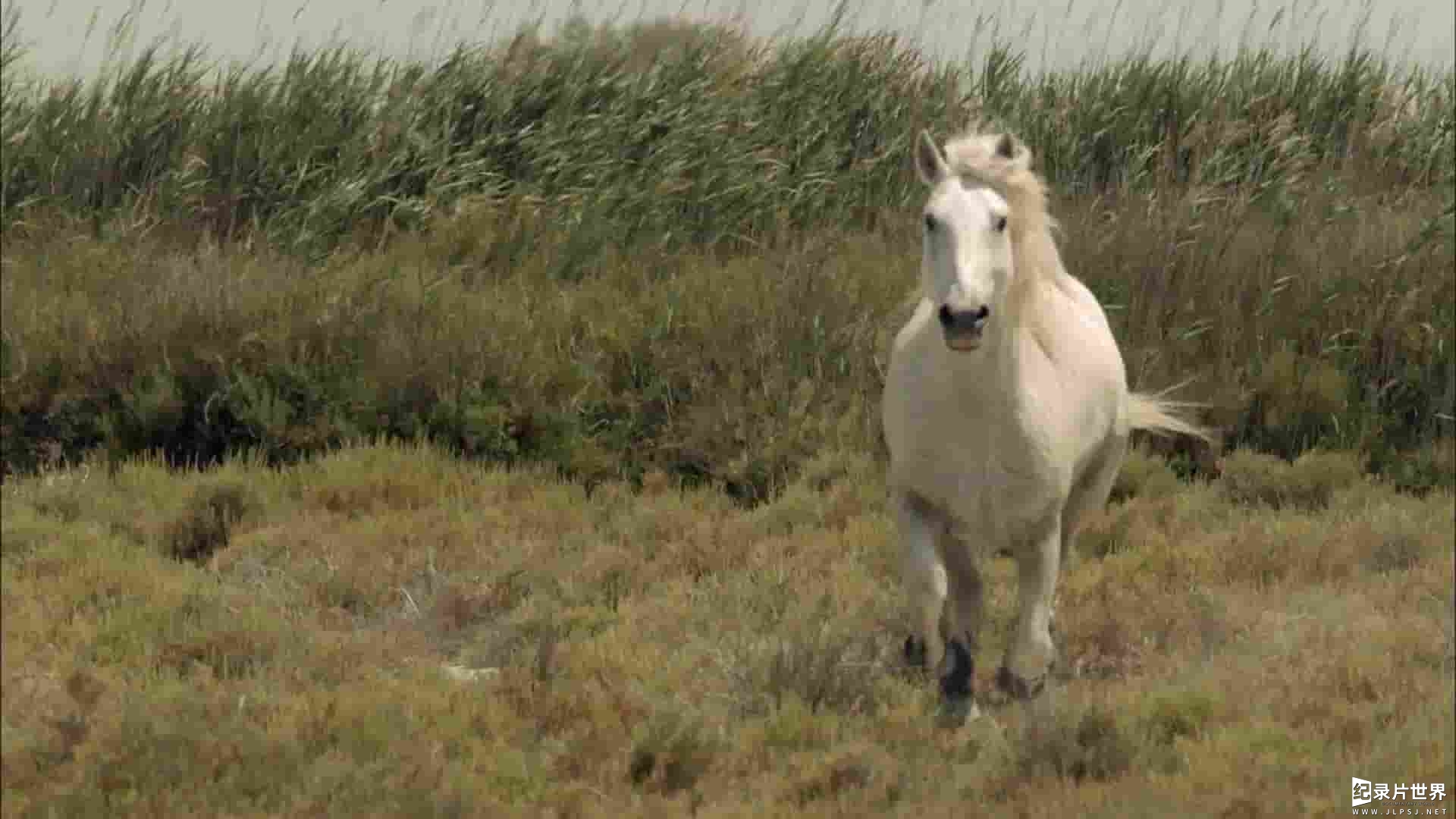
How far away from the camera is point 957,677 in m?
7.15

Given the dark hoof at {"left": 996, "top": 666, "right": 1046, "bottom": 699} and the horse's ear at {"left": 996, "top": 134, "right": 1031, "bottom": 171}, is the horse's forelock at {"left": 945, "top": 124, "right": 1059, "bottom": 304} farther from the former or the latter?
the dark hoof at {"left": 996, "top": 666, "right": 1046, "bottom": 699}

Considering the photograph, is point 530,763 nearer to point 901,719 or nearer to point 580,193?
point 901,719

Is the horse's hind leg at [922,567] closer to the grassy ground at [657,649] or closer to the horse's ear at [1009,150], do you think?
the grassy ground at [657,649]

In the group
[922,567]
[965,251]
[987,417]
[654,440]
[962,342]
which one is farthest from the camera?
[654,440]

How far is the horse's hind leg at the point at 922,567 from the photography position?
23.0ft

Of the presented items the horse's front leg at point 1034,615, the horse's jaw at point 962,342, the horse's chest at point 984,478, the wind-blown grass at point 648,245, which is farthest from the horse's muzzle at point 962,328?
the wind-blown grass at point 648,245

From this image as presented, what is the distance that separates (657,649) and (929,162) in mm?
2157

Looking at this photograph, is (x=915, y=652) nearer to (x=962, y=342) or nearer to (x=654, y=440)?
(x=962, y=342)

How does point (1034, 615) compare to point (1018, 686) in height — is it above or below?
above

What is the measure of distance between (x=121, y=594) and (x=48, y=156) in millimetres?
5674

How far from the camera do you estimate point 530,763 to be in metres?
6.84

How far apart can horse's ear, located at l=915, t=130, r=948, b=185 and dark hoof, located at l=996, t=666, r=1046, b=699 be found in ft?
5.31

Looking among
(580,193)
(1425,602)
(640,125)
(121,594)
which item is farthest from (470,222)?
(1425,602)

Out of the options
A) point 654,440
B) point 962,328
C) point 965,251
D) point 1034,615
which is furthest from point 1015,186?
point 654,440
